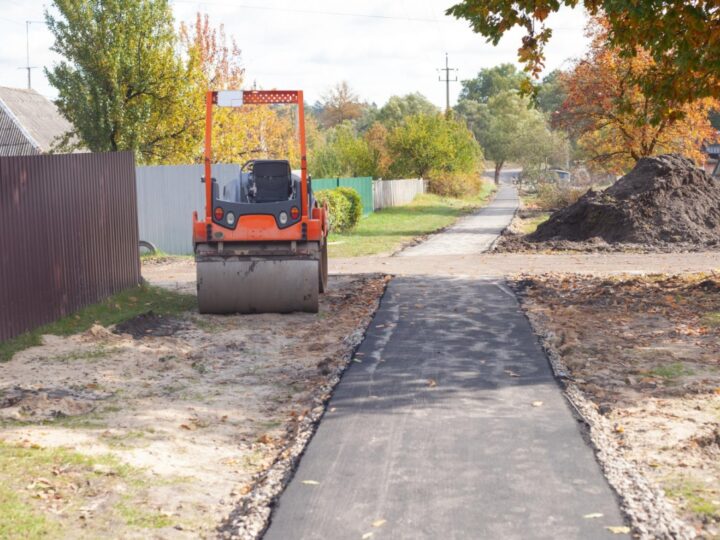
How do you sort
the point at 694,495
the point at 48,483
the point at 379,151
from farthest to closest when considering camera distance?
the point at 379,151
the point at 48,483
the point at 694,495

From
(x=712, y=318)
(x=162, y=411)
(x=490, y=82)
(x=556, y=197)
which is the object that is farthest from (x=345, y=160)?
(x=490, y=82)

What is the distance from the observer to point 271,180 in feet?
44.9

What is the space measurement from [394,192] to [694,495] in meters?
42.7

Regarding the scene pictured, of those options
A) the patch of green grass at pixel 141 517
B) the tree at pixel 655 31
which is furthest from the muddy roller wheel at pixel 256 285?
the patch of green grass at pixel 141 517

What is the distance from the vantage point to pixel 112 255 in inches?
571

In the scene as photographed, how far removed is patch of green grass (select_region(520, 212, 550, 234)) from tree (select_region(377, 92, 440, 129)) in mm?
58820

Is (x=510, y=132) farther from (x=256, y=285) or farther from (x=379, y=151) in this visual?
(x=256, y=285)

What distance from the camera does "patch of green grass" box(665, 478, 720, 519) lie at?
218 inches

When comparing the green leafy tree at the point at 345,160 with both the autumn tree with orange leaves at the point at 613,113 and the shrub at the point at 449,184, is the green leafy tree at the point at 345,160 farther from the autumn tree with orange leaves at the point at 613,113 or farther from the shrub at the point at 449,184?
the autumn tree with orange leaves at the point at 613,113

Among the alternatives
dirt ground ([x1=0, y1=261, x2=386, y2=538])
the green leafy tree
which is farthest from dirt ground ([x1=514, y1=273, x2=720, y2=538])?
the green leafy tree

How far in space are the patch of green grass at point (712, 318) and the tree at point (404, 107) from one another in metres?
87.1

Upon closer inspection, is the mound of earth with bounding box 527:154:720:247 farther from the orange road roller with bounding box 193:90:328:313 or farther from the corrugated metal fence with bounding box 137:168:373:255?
the orange road roller with bounding box 193:90:328:313

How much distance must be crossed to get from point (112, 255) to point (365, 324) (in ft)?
15.0

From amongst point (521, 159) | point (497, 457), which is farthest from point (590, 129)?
point (521, 159)
